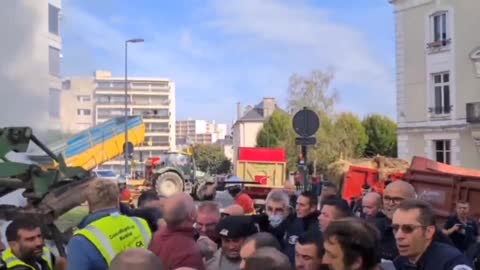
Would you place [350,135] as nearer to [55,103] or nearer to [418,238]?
[55,103]

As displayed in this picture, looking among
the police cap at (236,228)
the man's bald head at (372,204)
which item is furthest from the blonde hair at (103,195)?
the man's bald head at (372,204)

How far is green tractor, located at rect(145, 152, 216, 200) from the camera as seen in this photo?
27.5m

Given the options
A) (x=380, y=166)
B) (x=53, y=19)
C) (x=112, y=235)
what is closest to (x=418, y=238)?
(x=112, y=235)

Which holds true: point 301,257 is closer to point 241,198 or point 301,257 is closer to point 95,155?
point 241,198

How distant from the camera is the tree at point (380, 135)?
62.4m

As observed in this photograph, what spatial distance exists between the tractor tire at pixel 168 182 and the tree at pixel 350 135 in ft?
102

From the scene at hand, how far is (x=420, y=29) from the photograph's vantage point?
37.5m

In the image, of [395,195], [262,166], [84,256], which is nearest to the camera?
[84,256]

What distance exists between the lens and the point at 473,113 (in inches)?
1348

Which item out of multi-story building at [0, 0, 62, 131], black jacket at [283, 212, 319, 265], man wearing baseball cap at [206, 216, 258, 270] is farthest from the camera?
multi-story building at [0, 0, 62, 131]

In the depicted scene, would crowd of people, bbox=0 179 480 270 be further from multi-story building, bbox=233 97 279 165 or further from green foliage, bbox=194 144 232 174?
multi-story building, bbox=233 97 279 165

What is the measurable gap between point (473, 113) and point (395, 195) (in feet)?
100.0

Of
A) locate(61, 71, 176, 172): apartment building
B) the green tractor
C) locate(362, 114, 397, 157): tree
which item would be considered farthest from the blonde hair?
locate(61, 71, 176, 172): apartment building

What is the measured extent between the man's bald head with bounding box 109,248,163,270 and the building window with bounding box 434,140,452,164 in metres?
34.6
